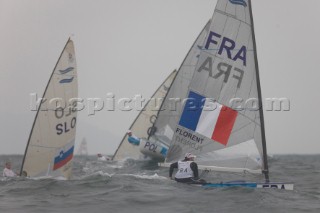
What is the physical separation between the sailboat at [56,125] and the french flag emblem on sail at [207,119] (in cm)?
464

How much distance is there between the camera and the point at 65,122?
764 inches

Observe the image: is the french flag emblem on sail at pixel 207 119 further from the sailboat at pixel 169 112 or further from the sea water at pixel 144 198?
the sailboat at pixel 169 112

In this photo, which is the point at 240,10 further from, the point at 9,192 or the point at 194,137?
the point at 9,192

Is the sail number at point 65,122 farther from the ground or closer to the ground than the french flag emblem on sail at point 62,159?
farther from the ground

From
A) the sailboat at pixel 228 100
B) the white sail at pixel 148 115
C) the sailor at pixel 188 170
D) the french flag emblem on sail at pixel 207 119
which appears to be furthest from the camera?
the white sail at pixel 148 115

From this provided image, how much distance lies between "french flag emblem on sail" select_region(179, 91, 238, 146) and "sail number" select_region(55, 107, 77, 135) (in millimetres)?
4575

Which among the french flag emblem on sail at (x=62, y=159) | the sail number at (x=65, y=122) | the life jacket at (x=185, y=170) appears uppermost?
the sail number at (x=65, y=122)

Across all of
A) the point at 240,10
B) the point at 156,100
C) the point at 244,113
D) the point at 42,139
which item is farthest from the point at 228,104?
the point at 156,100

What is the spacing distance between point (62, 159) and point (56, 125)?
1.36 meters

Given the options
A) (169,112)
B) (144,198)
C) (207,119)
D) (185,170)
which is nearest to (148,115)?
(169,112)

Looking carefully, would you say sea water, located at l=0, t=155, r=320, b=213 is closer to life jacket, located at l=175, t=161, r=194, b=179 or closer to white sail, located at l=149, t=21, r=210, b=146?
life jacket, located at l=175, t=161, r=194, b=179

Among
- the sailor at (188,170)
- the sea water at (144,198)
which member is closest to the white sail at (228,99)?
the sailor at (188,170)

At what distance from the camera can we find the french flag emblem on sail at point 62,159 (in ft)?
63.4

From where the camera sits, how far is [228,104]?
1667 cm
